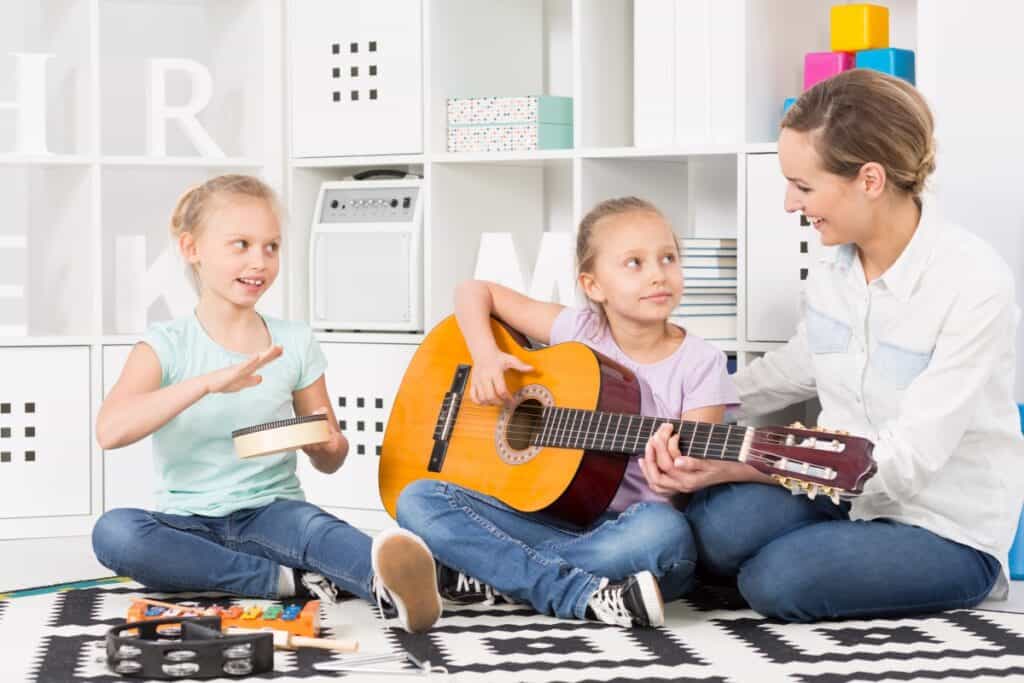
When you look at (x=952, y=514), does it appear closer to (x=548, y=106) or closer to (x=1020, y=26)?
(x=1020, y=26)

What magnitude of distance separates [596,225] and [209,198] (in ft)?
1.95

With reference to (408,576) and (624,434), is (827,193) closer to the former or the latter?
(624,434)

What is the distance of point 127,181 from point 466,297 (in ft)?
4.54

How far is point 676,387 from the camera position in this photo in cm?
228

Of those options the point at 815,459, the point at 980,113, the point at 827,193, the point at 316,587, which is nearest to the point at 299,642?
the point at 316,587

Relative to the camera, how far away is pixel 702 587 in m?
2.37

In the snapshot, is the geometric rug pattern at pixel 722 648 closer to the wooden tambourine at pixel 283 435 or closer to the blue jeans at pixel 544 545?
the blue jeans at pixel 544 545

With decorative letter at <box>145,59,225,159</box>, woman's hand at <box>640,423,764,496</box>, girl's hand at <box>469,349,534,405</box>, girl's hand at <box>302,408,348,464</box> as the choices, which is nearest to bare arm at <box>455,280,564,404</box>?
girl's hand at <box>469,349,534,405</box>

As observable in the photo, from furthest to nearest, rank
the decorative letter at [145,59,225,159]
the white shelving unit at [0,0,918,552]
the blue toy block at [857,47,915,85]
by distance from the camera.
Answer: the decorative letter at [145,59,225,159]
the white shelving unit at [0,0,918,552]
the blue toy block at [857,47,915,85]

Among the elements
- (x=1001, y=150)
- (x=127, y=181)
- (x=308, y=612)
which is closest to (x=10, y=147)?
(x=127, y=181)

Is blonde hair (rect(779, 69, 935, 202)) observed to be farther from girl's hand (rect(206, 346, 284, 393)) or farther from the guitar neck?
girl's hand (rect(206, 346, 284, 393))

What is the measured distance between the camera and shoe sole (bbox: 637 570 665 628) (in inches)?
A: 79.4

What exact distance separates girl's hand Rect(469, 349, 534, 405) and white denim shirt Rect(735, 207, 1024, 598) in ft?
1.46

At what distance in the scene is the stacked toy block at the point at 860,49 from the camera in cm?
257
